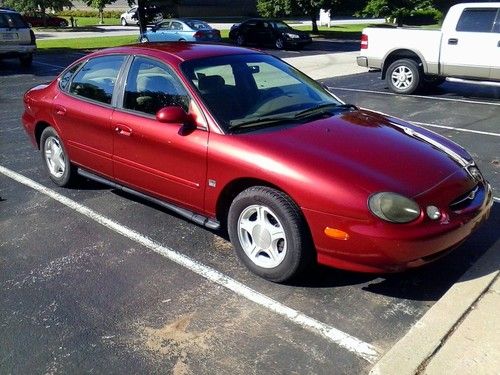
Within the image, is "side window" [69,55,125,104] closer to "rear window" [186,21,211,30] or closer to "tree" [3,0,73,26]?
"rear window" [186,21,211,30]

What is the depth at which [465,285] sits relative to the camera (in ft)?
11.2

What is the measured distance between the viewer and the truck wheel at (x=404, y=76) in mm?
10953

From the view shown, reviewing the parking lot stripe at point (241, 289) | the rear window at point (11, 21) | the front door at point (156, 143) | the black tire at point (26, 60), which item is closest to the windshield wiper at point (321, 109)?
the front door at point (156, 143)

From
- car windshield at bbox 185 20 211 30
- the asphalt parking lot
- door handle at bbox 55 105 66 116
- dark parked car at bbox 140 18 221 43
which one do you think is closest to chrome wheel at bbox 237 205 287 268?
the asphalt parking lot

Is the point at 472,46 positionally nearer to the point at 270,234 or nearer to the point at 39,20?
the point at 270,234

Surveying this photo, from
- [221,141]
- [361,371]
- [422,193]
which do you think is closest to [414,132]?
[422,193]

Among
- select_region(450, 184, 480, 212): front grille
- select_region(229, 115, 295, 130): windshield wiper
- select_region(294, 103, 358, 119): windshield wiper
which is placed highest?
select_region(294, 103, 358, 119): windshield wiper

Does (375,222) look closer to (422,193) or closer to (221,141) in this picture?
(422,193)

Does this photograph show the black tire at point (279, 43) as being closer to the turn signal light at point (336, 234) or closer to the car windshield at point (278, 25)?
the car windshield at point (278, 25)

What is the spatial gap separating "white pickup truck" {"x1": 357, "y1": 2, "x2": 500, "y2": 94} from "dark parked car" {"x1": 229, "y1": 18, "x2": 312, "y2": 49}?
11795 mm

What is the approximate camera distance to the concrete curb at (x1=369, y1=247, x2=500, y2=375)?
8.84ft

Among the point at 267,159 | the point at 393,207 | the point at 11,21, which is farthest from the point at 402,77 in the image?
the point at 11,21

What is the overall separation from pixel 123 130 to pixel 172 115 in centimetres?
76

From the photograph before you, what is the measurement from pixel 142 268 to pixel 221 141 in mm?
1104
